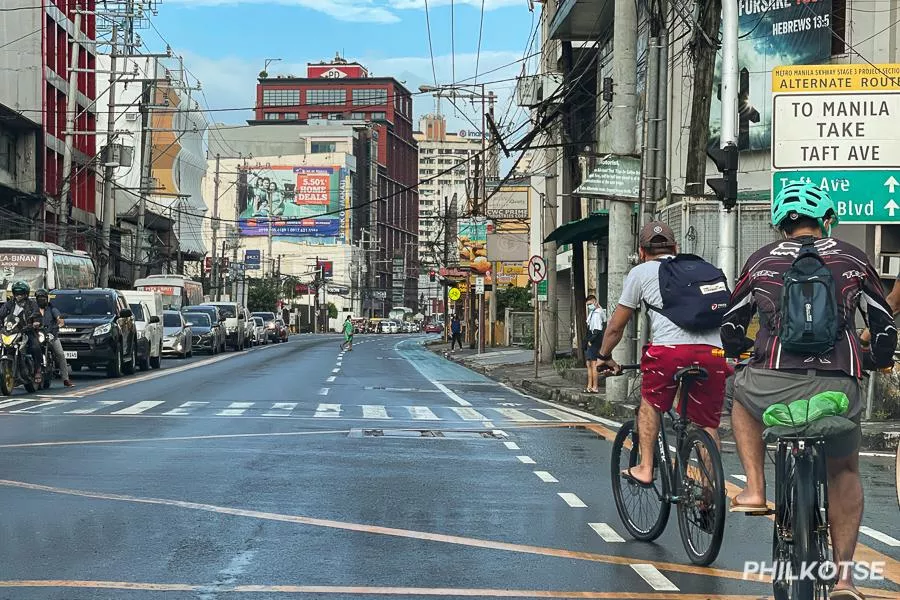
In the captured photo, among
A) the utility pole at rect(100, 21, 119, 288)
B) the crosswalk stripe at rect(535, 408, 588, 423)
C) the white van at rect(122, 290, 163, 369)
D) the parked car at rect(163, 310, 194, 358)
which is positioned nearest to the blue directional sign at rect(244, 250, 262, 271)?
the utility pole at rect(100, 21, 119, 288)

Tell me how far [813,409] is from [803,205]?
3.04 ft

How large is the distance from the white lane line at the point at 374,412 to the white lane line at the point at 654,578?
439 inches

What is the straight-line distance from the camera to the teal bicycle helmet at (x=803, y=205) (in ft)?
19.1

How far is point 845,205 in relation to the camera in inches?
661

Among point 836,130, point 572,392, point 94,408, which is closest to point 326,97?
point 572,392

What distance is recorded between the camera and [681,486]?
24.9ft

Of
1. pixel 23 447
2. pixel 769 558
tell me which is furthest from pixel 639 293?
pixel 23 447

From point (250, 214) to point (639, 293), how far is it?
15089 cm

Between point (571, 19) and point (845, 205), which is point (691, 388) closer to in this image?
point (845, 205)

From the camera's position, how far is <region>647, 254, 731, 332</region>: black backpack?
774 centimetres

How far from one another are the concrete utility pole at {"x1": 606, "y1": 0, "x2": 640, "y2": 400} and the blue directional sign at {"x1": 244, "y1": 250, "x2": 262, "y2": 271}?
396 ft

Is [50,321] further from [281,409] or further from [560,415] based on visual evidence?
[560,415]

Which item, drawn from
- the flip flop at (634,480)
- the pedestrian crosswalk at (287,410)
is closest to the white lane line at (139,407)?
the pedestrian crosswalk at (287,410)

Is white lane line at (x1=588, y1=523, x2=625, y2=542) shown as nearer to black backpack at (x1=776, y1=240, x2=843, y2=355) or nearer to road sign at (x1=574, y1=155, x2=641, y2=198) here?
black backpack at (x1=776, y1=240, x2=843, y2=355)
